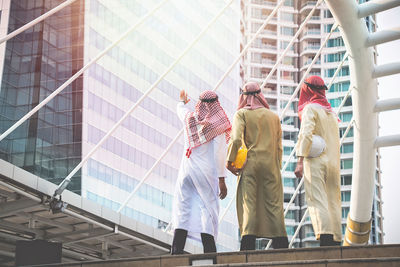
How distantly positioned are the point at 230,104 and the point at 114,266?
68.3m

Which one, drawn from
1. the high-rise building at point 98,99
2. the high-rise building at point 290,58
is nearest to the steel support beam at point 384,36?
the high-rise building at point 98,99

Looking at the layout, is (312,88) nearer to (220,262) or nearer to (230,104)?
(220,262)

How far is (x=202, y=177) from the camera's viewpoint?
8.29 meters

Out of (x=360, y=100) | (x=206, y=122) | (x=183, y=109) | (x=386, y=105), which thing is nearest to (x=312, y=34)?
(x=360, y=100)

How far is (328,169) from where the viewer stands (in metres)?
8.25

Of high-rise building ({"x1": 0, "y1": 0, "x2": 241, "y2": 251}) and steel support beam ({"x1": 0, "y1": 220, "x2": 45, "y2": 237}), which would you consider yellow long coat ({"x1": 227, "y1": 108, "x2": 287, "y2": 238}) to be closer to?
steel support beam ({"x1": 0, "y1": 220, "x2": 45, "y2": 237})

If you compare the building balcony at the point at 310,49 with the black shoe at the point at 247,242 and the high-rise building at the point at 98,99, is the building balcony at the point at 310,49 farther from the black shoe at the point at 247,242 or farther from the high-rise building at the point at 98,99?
the black shoe at the point at 247,242

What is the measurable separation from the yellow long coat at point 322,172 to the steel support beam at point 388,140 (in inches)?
136

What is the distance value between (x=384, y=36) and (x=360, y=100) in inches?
59.7

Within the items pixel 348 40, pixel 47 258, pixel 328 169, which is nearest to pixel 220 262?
pixel 328 169

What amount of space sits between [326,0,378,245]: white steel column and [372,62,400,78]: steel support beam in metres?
0.08

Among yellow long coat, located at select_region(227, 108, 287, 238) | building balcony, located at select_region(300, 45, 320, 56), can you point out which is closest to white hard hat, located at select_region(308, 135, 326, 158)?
yellow long coat, located at select_region(227, 108, 287, 238)

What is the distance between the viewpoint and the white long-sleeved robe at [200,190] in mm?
8180

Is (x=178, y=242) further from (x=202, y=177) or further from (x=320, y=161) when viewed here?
(x=320, y=161)
